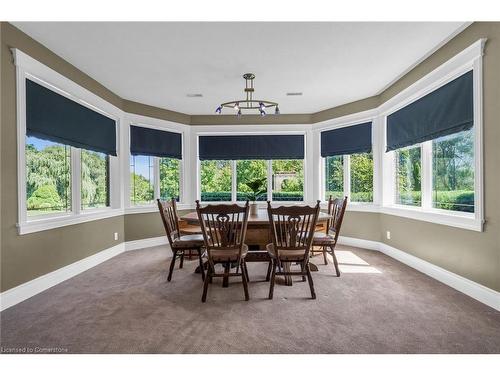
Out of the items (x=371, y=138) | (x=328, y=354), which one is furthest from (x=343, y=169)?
(x=328, y=354)

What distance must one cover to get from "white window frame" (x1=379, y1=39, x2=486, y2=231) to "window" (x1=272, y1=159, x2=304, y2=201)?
68.3 inches

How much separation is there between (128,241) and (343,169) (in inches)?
162

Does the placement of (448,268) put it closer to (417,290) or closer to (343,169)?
(417,290)

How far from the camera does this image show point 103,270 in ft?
12.0

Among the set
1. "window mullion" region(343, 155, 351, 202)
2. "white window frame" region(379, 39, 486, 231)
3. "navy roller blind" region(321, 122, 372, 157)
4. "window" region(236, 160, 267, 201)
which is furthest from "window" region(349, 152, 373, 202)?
"window" region(236, 160, 267, 201)

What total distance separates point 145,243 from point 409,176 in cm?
447

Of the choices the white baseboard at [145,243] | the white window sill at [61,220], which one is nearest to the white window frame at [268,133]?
the white baseboard at [145,243]

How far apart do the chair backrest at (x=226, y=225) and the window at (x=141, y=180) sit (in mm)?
2755

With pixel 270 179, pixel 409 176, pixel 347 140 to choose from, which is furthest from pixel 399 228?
pixel 270 179

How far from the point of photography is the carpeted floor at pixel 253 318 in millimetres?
1889

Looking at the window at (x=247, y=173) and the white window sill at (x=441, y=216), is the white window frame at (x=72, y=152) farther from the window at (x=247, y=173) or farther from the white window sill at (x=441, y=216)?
the white window sill at (x=441, y=216)

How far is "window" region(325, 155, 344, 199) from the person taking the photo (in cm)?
532

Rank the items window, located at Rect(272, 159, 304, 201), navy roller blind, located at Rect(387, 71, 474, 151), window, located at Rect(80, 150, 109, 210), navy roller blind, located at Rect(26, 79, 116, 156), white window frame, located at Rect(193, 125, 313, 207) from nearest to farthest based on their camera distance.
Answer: navy roller blind, located at Rect(387, 71, 474, 151)
navy roller blind, located at Rect(26, 79, 116, 156)
window, located at Rect(80, 150, 109, 210)
white window frame, located at Rect(193, 125, 313, 207)
window, located at Rect(272, 159, 304, 201)

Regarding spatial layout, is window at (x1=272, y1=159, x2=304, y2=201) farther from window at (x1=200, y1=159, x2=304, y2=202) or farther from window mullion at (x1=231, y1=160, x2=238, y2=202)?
window mullion at (x1=231, y1=160, x2=238, y2=202)
